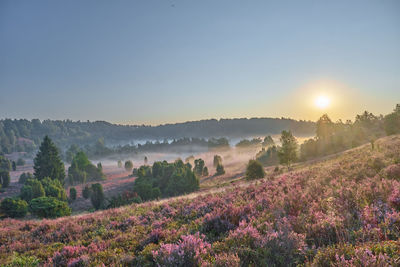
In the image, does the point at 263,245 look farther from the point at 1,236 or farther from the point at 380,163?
the point at 1,236

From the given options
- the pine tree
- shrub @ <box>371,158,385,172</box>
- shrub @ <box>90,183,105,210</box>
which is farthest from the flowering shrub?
the pine tree

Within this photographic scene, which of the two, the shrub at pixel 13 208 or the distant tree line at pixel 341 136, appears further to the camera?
the distant tree line at pixel 341 136

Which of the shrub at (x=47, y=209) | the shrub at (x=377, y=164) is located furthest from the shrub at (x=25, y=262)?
the shrub at (x=47, y=209)

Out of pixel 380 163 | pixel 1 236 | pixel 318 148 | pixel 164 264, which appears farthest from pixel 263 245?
pixel 318 148

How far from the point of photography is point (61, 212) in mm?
35781

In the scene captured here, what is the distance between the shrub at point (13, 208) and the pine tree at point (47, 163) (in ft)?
147

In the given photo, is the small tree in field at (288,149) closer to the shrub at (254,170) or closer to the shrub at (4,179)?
the shrub at (254,170)

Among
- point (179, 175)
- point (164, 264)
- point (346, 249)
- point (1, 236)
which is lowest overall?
point (179, 175)

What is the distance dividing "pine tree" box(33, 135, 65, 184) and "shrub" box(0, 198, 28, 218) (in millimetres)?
44785

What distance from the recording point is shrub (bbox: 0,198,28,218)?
38.0m

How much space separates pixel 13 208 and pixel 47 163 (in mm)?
49045

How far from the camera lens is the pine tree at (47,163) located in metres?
79.4

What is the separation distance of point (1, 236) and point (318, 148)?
9918 cm

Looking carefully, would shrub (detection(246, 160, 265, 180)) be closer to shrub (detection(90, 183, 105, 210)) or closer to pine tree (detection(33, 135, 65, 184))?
shrub (detection(90, 183, 105, 210))
